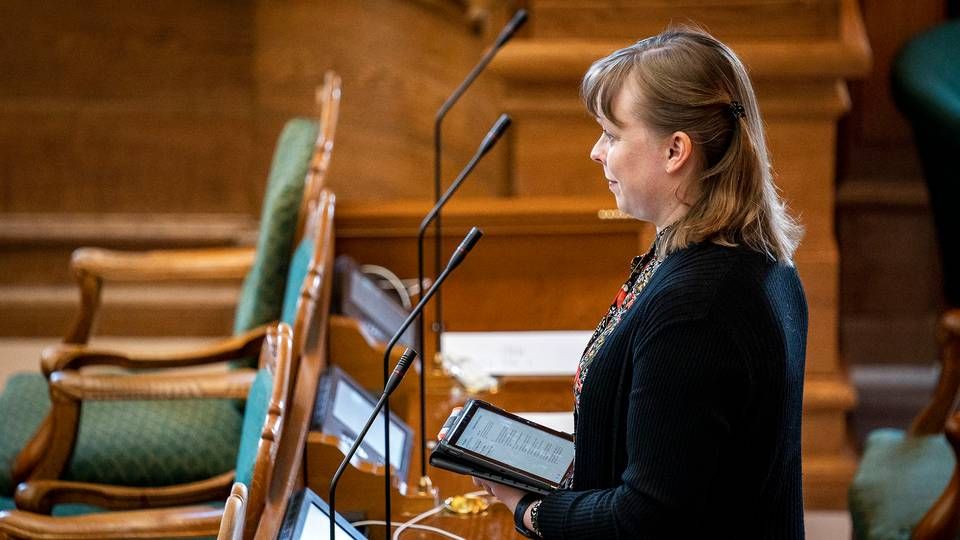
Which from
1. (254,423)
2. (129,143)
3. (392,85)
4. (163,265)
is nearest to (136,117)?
(129,143)

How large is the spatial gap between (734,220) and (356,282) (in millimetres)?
1574

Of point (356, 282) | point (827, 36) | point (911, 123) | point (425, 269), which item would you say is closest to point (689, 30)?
point (356, 282)

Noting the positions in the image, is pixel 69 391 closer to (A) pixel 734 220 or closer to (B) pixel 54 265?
(A) pixel 734 220

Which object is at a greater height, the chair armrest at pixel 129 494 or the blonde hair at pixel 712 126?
the blonde hair at pixel 712 126

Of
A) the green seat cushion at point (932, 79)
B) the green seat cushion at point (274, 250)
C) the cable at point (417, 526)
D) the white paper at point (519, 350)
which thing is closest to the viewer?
the cable at point (417, 526)

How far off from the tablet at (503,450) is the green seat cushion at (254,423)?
0.96 ft

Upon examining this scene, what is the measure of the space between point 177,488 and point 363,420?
496 millimetres

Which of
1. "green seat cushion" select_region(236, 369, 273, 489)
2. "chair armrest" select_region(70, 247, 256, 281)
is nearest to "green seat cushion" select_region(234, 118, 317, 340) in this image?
"chair armrest" select_region(70, 247, 256, 281)

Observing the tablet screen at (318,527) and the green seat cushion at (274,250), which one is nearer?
the tablet screen at (318,527)

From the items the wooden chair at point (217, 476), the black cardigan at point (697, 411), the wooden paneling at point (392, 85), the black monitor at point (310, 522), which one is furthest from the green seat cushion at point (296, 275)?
the wooden paneling at point (392, 85)

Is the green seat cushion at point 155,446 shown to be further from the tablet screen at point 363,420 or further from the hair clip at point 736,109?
the hair clip at point 736,109

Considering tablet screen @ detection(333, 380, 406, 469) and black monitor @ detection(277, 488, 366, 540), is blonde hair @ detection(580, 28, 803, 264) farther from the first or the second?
tablet screen @ detection(333, 380, 406, 469)

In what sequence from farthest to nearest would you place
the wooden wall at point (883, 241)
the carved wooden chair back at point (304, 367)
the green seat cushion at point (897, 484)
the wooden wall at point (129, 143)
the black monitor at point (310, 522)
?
the wooden wall at point (129, 143), the wooden wall at point (883, 241), the green seat cushion at point (897, 484), the carved wooden chair back at point (304, 367), the black monitor at point (310, 522)

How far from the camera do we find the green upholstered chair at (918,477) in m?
2.18
